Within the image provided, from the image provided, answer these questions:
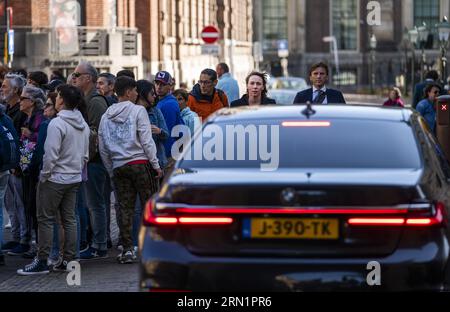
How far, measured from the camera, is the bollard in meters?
10.8

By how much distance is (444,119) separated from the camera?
426 inches

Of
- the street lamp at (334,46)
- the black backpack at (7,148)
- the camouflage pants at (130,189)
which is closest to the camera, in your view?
the black backpack at (7,148)

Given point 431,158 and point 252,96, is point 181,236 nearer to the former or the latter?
point 431,158

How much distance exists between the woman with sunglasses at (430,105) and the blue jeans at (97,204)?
27.7ft

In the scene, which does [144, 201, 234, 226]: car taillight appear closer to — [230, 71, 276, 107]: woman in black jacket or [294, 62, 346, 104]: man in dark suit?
[294, 62, 346, 104]: man in dark suit

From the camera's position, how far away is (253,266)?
660cm

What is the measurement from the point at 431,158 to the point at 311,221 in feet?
4.06

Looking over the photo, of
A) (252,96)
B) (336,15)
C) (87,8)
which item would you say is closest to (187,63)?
(87,8)

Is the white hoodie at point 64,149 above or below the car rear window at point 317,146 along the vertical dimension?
below

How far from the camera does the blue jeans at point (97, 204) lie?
12.0m

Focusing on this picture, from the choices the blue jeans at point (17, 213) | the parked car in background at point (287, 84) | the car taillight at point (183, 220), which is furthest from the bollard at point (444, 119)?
the parked car in background at point (287, 84)

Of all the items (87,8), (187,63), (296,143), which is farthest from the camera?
(187,63)

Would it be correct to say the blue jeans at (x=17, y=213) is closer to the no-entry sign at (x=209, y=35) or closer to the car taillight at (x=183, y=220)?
the car taillight at (x=183, y=220)

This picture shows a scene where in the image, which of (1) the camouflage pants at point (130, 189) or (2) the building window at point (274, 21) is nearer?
(1) the camouflage pants at point (130, 189)
